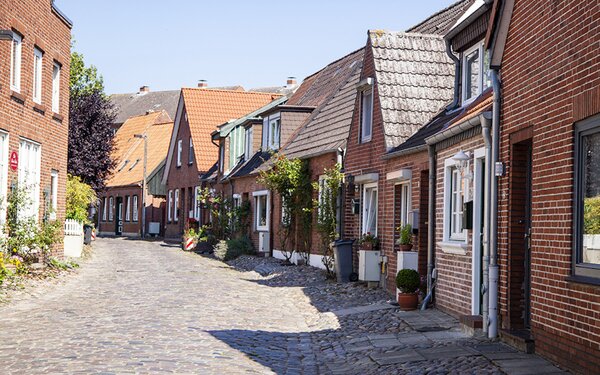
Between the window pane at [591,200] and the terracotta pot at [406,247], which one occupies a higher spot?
the window pane at [591,200]

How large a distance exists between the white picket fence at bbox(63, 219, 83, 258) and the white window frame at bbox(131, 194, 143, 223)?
2745cm

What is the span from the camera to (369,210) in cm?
2062

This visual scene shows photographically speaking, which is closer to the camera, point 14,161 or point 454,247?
point 454,247

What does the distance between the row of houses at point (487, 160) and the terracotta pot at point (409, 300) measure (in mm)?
340

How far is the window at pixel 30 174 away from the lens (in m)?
21.0

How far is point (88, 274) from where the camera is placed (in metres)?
22.5

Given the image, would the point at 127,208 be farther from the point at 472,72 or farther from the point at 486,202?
the point at 486,202

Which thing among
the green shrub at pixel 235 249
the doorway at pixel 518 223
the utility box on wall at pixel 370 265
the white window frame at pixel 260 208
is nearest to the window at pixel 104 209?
the green shrub at pixel 235 249

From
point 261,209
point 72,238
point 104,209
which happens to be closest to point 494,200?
point 72,238

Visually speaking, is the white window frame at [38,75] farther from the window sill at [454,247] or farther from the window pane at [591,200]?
the window pane at [591,200]

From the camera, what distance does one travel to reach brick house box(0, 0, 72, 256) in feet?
64.5

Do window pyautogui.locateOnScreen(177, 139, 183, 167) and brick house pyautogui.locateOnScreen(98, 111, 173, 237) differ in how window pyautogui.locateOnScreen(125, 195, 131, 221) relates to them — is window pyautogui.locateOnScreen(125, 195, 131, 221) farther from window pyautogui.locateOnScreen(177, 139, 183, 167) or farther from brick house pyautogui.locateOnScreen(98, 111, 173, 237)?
window pyautogui.locateOnScreen(177, 139, 183, 167)

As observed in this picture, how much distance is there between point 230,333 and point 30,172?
1088cm

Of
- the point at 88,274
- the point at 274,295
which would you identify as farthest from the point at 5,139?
the point at 274,295
